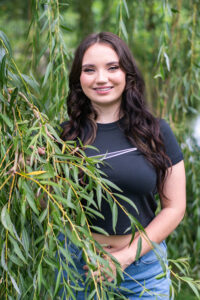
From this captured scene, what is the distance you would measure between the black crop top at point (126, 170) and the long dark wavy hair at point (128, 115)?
0.02 metres

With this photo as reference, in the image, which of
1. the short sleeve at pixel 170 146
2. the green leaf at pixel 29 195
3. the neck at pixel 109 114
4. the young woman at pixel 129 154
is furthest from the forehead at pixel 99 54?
the green leaf at pixel 29 195

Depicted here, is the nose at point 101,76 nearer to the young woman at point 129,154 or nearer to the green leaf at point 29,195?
the young woman at point 129,154

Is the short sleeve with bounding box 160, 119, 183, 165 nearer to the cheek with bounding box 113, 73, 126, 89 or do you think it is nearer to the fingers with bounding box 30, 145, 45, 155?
the cheek with bounding box 113, 73, 126, 89

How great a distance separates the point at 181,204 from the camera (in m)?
1.55

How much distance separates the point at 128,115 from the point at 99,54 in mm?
241

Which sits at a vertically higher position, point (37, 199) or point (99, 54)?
point (99, 54)

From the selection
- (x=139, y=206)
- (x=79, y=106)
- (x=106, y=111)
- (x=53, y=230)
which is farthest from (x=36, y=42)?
(x=53, y=230)

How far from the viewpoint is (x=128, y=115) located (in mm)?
1613

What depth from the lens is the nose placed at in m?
1.49

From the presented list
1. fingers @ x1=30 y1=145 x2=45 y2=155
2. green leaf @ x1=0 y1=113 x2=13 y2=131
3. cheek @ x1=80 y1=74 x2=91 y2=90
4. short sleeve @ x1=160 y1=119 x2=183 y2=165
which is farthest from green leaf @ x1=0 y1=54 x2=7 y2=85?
short sleeve @ x1=160 y1=119 x2=183 y2=165

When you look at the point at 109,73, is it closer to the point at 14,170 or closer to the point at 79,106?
the point at 79,106

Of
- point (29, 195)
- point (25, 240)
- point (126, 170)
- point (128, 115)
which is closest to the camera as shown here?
point (29, 195)

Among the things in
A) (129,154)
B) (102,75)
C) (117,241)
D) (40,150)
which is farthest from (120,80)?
(117,241)

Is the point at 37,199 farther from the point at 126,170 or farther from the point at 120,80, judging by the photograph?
the point at 120,80
